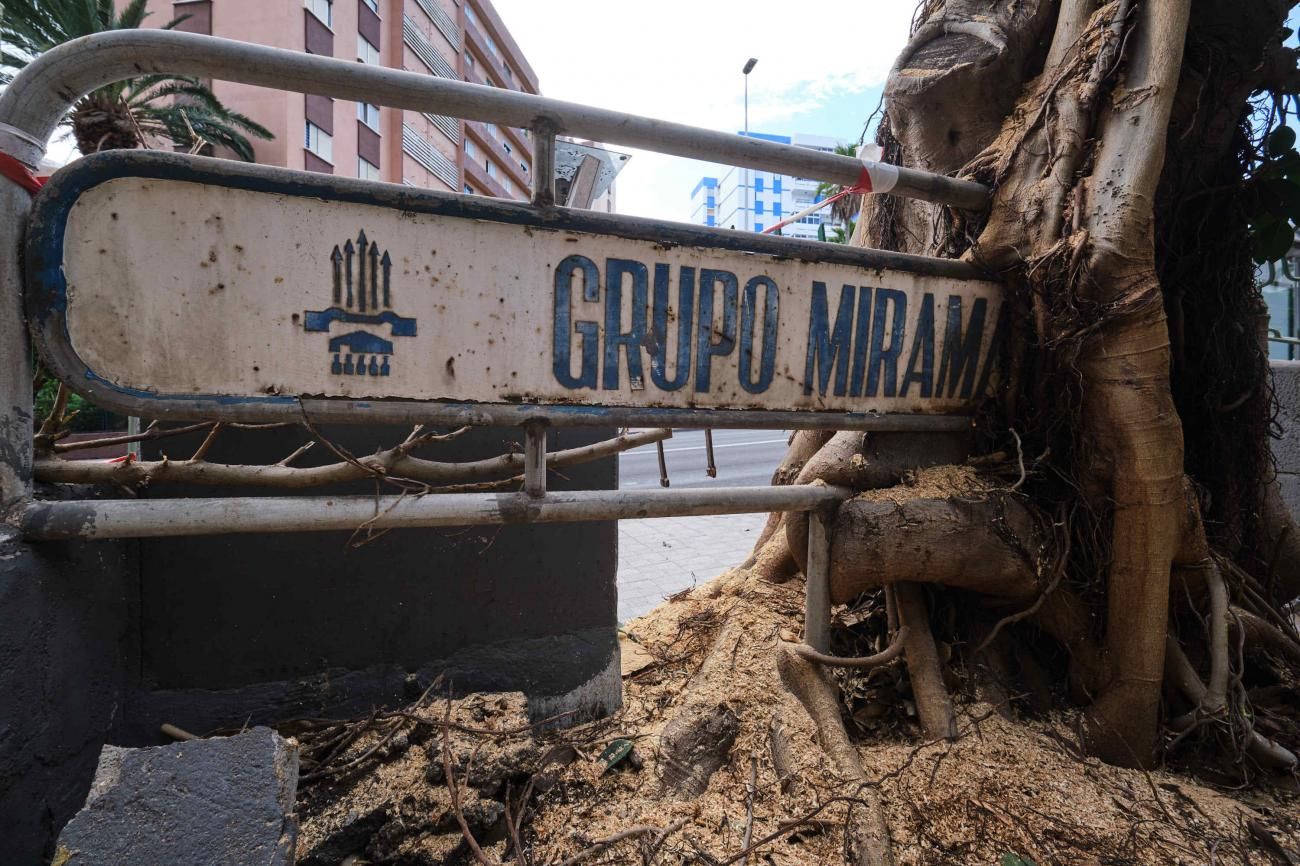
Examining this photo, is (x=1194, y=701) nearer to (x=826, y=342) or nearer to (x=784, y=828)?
(x=784, y=828)

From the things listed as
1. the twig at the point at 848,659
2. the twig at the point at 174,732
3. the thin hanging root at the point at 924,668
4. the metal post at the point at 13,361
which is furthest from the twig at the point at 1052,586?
the metal post at the point at 13,361

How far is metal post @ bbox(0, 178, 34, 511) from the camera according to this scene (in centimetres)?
126

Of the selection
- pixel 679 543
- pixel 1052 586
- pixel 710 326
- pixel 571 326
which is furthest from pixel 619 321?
pixel 679 543

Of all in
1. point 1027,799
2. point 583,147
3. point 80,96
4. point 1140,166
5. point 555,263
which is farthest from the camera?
point 583,147

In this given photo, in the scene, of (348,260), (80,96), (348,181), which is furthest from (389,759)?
(80,96)

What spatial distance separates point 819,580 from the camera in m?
2.01

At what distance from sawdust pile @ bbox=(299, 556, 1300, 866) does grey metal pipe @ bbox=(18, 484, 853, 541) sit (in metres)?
0.64

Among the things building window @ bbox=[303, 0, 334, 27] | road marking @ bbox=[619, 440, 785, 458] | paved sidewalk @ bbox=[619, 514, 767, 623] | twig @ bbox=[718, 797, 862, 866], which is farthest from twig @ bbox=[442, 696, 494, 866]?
building window @ bbox=[303, 0, 334, 27]

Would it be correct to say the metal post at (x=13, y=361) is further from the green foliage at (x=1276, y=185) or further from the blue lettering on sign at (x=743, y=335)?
the green foliage at (x=1276, y=185)

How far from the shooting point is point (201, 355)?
137 centimetres

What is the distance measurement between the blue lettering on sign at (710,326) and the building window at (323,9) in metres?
20.2

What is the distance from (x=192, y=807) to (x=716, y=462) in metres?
13.0

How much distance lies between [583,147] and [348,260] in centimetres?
209

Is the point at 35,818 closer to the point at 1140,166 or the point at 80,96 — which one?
the point at 80,96
